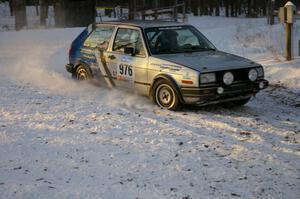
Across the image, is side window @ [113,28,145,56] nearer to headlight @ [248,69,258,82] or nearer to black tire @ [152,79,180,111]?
black tire @ [152,79,180,111]

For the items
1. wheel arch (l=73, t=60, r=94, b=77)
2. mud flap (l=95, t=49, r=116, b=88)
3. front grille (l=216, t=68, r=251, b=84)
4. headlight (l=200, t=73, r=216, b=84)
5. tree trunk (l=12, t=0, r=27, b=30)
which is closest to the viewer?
headlight (l=200, t=73, r=216, b=84)

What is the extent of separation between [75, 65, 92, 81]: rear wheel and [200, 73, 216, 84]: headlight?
3136 mm

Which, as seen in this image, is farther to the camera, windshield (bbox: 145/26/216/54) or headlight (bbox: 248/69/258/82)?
windshield (bbox: 145/26/216/54)

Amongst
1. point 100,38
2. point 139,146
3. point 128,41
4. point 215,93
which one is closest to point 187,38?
point 128,41

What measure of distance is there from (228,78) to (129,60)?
1.98m

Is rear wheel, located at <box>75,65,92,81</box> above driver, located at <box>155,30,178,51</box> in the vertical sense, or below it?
below

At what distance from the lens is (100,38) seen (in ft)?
31.2

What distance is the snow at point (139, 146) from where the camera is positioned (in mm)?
4723

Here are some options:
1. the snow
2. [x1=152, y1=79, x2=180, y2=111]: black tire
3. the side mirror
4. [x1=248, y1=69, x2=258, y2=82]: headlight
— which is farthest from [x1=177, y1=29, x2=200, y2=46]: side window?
[x1=248, y1=69, x2=258, y2=82]: headlight

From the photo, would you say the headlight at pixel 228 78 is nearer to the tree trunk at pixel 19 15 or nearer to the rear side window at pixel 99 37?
the rear side window at pixel 99 37

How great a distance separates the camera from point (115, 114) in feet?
24.7

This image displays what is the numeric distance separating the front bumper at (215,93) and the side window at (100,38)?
2407mm

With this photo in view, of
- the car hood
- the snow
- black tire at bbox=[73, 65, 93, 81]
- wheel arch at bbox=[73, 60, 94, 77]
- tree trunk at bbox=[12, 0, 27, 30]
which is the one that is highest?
tree trunk at bbox=[12, 0, 27, 30]

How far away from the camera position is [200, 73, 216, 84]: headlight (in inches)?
291
